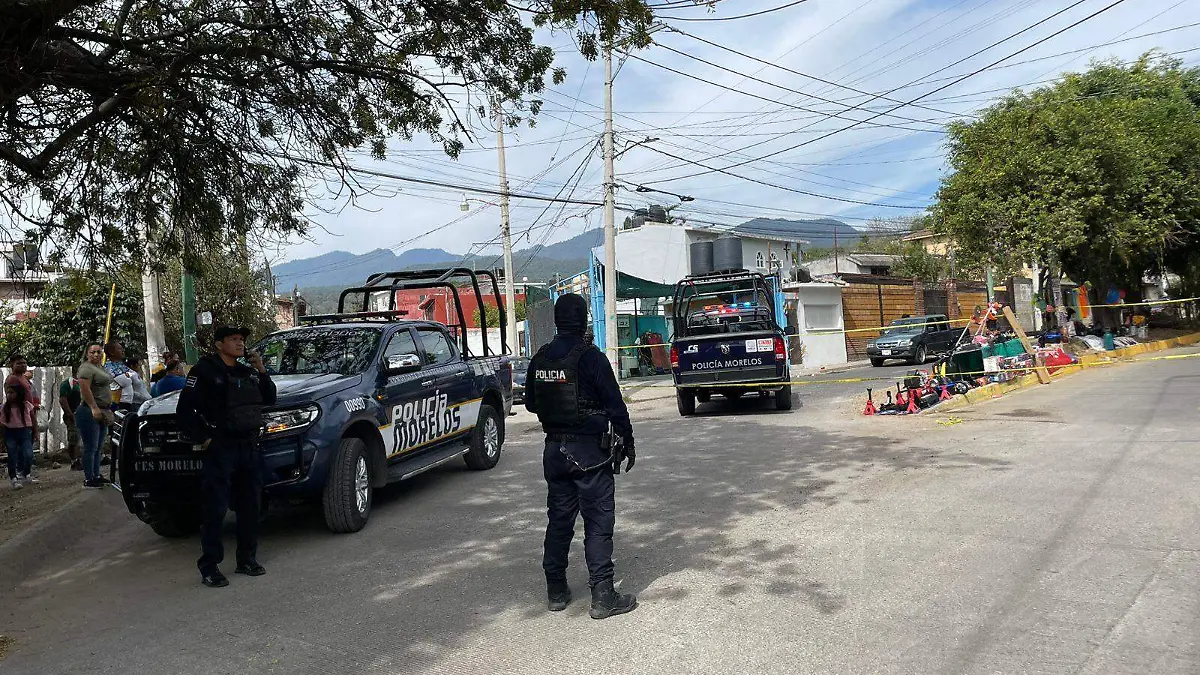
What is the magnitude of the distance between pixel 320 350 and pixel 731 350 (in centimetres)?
747

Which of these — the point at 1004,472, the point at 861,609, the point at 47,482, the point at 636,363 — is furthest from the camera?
the point at 636,363

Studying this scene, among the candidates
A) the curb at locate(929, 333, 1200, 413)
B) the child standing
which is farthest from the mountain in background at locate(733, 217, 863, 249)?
the child standing

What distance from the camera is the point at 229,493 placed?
5867 mm

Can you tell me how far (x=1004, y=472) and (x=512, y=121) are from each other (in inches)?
240

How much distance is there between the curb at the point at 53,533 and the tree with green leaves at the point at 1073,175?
20953 millimetres

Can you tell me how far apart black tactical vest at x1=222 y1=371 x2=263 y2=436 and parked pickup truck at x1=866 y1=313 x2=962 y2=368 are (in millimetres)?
21719

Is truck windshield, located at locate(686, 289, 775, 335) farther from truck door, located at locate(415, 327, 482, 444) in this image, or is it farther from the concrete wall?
the concrete wall

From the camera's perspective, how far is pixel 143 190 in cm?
834

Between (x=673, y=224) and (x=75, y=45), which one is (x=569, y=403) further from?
(x=673, y=224)

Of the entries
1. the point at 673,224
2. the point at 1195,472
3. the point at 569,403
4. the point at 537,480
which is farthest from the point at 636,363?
the point at 569,403

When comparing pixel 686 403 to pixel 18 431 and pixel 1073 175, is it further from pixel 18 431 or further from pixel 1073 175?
pixel 1073 175

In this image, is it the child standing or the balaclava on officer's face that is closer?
the balaclava on officer's face

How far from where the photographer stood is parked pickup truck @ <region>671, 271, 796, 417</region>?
1348 centimetres

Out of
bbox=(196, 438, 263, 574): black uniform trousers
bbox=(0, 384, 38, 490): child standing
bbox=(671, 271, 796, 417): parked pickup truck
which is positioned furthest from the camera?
bbox=(671, 271, 796, 417): parked pickup truck
